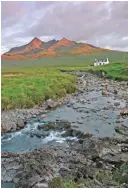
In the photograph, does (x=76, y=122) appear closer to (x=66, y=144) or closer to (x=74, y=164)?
(x=66, y=144)

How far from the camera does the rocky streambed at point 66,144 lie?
536 inches

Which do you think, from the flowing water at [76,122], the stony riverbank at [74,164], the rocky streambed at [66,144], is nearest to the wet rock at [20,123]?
the rocky streambed at [66,144]

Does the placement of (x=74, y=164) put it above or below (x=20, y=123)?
above

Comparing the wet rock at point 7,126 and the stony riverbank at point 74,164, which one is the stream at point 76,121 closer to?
the wet rock at point 7,126

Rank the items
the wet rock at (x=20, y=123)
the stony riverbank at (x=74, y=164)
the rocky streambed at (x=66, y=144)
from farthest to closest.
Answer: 1. the wet rock at (x=20, y=123)
2. the rocky streambed at (x=66, y=144)
3. the stony riverbank at (x=74, y=164)

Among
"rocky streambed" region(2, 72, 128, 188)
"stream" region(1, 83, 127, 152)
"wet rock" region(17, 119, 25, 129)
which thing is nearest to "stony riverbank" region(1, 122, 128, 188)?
"rocky streambed" region(2, 72, 128, 188)

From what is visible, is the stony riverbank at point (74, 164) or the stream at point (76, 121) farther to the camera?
the stream at point (76, 121)

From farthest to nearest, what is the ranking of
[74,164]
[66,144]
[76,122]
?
[76,122], [66,144], [74,164]

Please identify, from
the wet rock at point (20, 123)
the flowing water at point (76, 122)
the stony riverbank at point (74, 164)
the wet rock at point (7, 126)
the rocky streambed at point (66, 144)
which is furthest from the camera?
the wet rock at point (20, 123)

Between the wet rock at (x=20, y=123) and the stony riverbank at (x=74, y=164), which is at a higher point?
the stony riverbank at (x=74, y=164)

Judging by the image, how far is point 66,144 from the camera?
65.4ft

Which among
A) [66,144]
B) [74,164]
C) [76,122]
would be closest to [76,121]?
[76,122]

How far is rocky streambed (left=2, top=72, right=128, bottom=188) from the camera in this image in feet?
44.7

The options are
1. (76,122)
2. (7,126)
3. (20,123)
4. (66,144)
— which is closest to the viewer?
(66,144)
